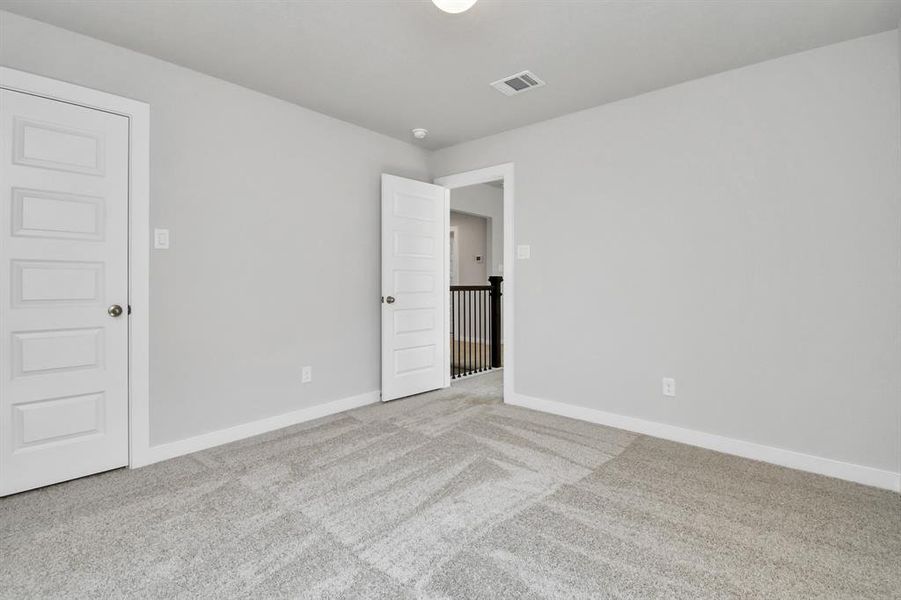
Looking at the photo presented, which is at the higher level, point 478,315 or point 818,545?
point 478,315

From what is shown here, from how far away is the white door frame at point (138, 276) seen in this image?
2451 mm

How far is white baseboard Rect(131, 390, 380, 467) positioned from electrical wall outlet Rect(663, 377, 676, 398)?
92.4 inches

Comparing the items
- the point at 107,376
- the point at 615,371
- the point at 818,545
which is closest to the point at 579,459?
the point at 615,371

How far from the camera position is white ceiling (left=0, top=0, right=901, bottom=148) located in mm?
2061

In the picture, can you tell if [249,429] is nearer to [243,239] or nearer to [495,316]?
[243,239]

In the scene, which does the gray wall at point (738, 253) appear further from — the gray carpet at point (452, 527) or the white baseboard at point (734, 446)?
the gray carpet at point (452, 527)

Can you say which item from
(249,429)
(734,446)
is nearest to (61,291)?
(249,429)

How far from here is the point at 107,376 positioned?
240 cm

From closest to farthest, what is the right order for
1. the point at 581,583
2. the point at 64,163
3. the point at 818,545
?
the point at 581,583 < the point at 818,545 < the point at 64,163

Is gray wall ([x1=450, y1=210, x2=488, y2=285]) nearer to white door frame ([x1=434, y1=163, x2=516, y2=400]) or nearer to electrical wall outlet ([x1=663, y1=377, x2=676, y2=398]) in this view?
white door frame ([x1=434, y1=163, x2=516, y2=400])

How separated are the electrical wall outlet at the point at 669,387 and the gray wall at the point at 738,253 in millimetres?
46

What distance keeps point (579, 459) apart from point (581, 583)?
112cm

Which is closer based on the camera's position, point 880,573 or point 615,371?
point 880,573

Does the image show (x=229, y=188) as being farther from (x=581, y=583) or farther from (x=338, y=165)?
(x=581, y=583)
